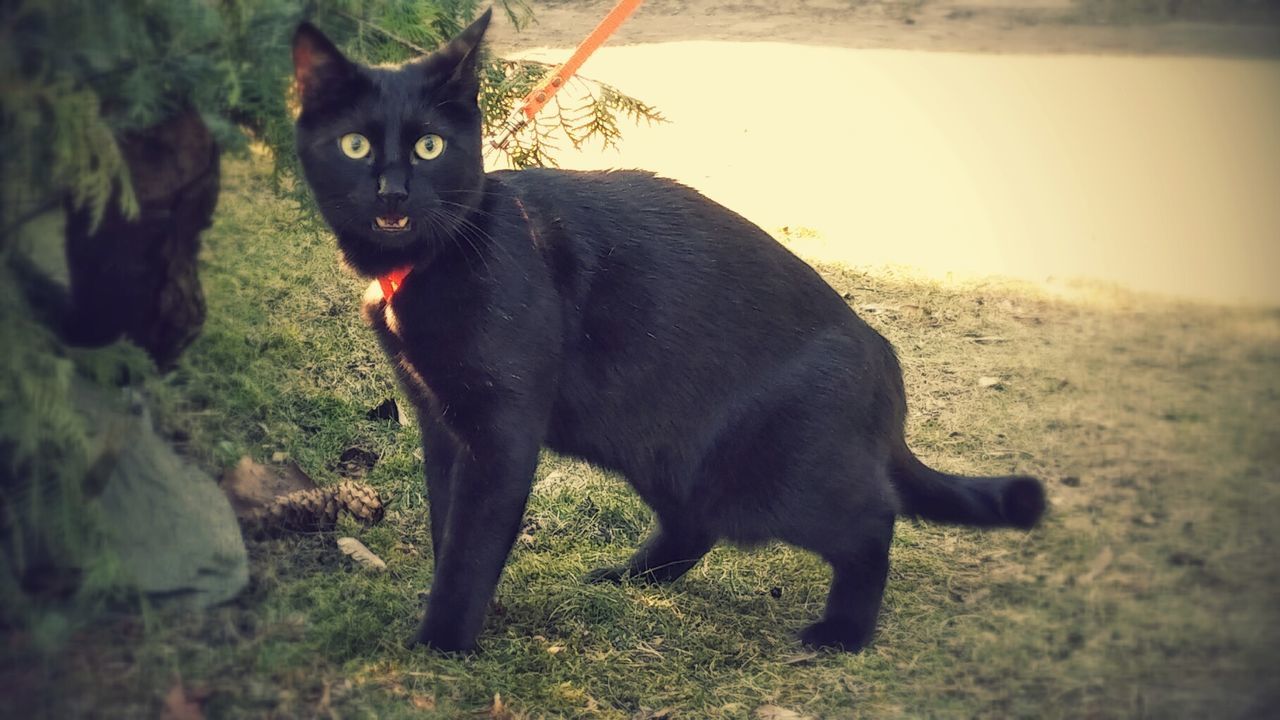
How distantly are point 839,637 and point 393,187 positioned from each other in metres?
1.54

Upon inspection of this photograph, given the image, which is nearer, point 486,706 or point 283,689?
point 283,689

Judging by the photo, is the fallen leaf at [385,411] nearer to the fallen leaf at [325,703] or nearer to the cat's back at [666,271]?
the cat's back at [666,271]

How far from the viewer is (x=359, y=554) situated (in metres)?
2.71

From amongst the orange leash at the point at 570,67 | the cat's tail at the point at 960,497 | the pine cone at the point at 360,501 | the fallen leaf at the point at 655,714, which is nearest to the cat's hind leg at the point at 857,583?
the cat's tail at the point at 960,497

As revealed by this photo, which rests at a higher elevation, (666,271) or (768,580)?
(666,271)

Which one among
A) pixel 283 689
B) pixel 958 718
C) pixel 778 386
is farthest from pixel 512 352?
pixel 958 718

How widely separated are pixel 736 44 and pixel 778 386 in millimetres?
3865

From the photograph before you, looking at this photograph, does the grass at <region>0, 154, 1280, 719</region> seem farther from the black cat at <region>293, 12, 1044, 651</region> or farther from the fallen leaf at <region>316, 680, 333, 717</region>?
the black cat at <region>293, 12, 1044, 651</region>

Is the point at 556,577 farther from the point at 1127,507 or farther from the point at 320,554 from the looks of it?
the point at 1127,507

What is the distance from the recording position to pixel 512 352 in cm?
235

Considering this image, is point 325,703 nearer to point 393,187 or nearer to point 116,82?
point 393,187

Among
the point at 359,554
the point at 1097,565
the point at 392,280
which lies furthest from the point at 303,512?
the point at 1097,565

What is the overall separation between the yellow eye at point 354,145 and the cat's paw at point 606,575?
4.34 ft

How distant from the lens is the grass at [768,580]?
70.7 inches
